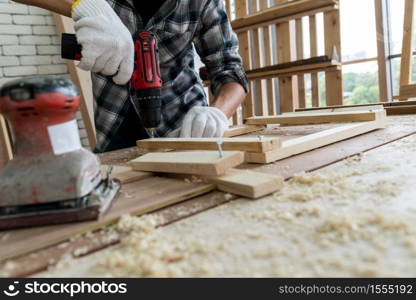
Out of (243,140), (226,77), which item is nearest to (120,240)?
(243,140)

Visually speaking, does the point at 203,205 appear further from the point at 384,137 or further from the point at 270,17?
the point at 270,17

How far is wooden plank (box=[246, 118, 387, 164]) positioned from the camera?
914 mm

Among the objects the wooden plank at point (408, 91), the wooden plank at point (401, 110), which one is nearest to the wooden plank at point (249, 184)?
the wooden plank at point (401, 110)

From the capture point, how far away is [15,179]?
0.60 metres

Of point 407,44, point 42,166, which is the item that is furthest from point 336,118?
point 407,44

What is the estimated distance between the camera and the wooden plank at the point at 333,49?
9.34 feet

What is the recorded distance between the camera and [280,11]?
3.03 meters

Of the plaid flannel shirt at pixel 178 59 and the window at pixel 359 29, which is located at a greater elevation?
the window at pixel 359 29

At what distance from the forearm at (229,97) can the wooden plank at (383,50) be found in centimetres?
182

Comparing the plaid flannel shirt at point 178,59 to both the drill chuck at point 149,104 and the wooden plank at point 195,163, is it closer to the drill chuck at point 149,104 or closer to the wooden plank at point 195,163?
the drill chuck at point 149,104

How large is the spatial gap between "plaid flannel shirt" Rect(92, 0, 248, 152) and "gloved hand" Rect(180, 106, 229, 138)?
0.44 m

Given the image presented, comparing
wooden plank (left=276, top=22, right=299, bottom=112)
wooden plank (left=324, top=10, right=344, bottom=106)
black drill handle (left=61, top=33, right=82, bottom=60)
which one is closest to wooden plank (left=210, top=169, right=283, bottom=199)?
black drill handle (left=61, top=33, right=82, bottom=60)

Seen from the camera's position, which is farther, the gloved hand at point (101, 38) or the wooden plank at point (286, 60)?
the wooden plank at point (286, 60)

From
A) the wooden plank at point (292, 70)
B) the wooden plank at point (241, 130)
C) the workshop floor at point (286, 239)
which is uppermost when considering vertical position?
the wooden plank at point (292, 70)
